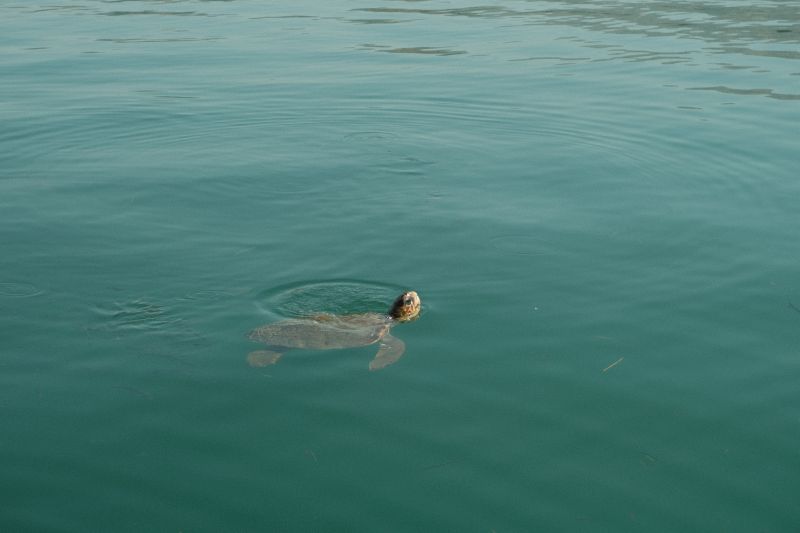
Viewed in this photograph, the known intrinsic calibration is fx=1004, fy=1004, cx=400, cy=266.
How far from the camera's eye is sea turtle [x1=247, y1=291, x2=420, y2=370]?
6.81m

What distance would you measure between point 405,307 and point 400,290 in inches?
29.8

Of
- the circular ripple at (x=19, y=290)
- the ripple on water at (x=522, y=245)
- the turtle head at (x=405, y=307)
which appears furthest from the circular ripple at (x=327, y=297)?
the circular ripple at (x=19, y=290)

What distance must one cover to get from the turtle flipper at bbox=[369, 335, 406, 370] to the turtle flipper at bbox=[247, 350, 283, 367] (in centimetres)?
65

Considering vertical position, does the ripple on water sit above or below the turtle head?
below

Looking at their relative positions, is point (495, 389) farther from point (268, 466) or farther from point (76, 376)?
point (76, 376)

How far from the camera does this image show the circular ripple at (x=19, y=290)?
7876mm

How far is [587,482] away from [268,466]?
1780 millimetres

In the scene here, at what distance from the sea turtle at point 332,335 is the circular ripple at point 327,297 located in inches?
14.3

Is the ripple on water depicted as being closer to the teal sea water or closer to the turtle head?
the teal sea water

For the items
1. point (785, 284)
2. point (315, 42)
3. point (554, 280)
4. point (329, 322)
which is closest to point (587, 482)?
point (329, 322)

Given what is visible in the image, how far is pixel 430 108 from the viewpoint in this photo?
Answer: 1436 cm

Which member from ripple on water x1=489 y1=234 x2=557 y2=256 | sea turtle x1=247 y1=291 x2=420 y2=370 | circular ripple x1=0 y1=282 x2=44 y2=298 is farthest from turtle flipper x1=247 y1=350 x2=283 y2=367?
ripple on water x1=489 y1=234 x2=557 y2=256

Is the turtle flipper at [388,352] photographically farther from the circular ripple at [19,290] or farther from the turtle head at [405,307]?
the circular ripple at [19,290]

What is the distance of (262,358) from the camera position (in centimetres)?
673
